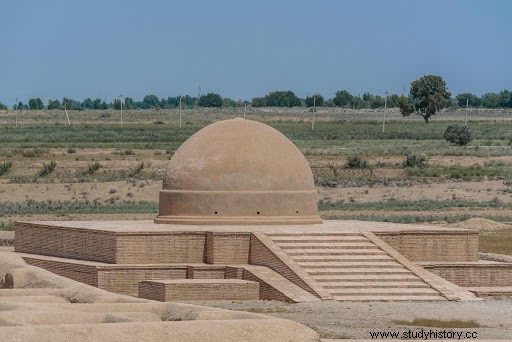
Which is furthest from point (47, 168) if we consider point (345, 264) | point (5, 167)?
point (345, 264)

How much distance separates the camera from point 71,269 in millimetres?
26609

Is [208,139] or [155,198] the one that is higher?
[208,139]

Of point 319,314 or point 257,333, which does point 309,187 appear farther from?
point 257,333

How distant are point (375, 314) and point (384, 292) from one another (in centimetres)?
205

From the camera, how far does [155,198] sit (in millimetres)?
50750

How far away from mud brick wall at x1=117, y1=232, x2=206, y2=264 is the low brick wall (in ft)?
4.35

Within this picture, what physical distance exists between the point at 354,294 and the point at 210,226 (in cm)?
420

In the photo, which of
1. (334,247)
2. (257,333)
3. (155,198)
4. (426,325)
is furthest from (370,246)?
(155,198)

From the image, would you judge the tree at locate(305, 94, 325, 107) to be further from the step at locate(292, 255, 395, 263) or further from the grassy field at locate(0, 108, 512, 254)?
the step at locate(292, 255, 395, 263)

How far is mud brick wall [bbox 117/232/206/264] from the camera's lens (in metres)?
26.1

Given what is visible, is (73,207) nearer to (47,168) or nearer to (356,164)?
(47,168)

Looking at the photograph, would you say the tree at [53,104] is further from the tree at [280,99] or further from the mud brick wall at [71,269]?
the mud brick wall at [71,269]

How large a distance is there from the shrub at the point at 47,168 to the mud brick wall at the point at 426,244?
3172 centimetres

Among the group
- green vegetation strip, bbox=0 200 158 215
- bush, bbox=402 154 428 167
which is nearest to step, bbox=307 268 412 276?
green vegetation strip, bbox=0 200 158 215
